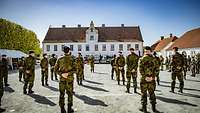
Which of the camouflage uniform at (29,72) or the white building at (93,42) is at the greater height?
the white building at (93,42)

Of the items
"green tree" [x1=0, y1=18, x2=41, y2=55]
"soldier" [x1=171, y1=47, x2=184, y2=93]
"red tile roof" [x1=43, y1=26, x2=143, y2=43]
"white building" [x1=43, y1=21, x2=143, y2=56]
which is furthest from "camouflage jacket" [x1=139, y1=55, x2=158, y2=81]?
"red tile roof" [x1=43, y1=26, x2=143, y2=43]

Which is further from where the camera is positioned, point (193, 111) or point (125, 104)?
point (125, 104)

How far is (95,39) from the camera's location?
62406 mm

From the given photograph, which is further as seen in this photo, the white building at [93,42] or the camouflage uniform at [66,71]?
the white building at [93,42]

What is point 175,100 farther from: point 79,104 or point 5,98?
point 5,98

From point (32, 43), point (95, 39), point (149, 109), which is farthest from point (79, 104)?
point (32, 43)

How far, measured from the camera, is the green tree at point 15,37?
5162 centimetres

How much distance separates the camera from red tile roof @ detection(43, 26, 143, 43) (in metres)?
62.6

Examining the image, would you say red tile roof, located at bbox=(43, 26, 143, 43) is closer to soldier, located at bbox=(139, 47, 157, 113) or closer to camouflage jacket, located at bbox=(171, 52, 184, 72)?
camouflage jacket, located at bbox=(171, 52, 184, 72)

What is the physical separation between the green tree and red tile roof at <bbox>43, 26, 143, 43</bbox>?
A: 5.91 metres

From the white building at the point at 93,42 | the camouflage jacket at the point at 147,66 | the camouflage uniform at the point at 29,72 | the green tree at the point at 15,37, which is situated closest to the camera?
the camouflage jacket at the point at 147,66

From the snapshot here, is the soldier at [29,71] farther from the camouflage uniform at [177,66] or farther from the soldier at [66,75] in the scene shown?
the camouflage uniform at [177,66]

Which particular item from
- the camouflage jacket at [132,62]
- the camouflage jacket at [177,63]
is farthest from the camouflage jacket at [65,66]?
the camouflage jacket at [177,63]

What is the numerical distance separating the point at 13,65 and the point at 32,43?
34804 millimetres
